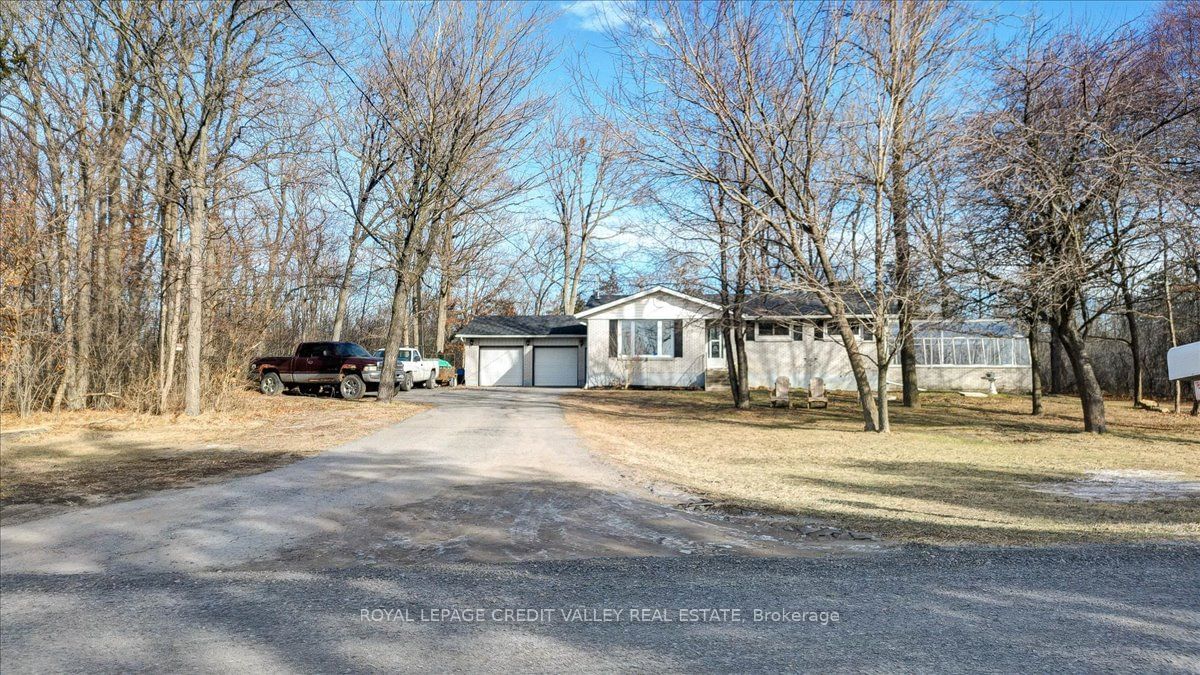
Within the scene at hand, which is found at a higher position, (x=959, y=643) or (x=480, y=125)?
(x=480, y=125)

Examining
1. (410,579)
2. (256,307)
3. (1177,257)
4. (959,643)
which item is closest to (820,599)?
(959,643)

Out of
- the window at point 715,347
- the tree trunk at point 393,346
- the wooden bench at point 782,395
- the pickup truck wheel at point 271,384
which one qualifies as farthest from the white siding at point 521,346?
the tree trunk at point 393,346

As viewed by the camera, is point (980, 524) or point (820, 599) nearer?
point (820, 599)

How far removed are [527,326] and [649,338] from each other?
706 centimetres

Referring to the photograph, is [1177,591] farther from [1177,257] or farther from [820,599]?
[1177,257]

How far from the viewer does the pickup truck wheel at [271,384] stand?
2284 cm

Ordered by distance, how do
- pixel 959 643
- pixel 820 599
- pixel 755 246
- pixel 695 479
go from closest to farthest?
1. pixel 959 643
2. pixel 820 599
3. pixel 695 479
4. pixel 755 246

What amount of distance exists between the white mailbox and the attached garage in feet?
84.6

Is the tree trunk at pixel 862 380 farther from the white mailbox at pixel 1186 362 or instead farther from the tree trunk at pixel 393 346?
the tree trunk at pixel 393 346

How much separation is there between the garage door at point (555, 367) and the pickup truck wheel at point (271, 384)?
13.3 metres

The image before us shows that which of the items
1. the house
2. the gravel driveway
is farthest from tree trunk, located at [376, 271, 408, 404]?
the gravel driveway

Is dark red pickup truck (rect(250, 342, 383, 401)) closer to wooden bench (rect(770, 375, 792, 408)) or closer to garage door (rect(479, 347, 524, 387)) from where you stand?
garage door (rect(479, 347, 524, 387))

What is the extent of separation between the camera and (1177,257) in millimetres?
14922

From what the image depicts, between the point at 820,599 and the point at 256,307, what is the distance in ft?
56.0
